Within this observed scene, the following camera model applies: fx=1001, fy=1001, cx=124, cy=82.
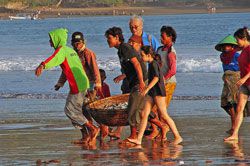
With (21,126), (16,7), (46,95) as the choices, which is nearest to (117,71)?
(46,95)

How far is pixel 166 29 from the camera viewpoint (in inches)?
470

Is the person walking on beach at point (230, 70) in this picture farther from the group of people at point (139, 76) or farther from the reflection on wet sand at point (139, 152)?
the reflection on wet sand at point (139, 152)

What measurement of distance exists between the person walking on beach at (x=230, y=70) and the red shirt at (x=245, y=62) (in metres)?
0.71

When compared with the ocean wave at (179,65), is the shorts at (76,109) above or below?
above

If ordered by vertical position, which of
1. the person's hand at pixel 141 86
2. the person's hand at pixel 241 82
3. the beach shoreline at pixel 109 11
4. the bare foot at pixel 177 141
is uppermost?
the person's hand at pixel 241 82

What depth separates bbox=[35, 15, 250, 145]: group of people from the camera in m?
11.3

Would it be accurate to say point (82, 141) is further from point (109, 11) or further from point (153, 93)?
point (109, 11)

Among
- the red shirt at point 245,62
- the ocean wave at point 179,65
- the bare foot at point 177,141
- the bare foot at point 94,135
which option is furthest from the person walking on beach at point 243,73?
the ocean wave at point 179,65

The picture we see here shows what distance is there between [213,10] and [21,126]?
115m

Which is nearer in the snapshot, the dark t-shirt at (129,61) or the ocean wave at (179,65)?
the dark t-shirt at (129,61)

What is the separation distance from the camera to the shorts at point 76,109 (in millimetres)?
11633

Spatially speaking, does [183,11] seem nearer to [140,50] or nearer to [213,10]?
[213,10]

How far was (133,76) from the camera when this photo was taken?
11461mm

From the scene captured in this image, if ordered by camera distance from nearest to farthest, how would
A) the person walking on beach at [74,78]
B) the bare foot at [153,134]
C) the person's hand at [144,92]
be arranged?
the person's hand at [144,92]
the person walking on beach at [74,78]
the bare foot at [153,134]
